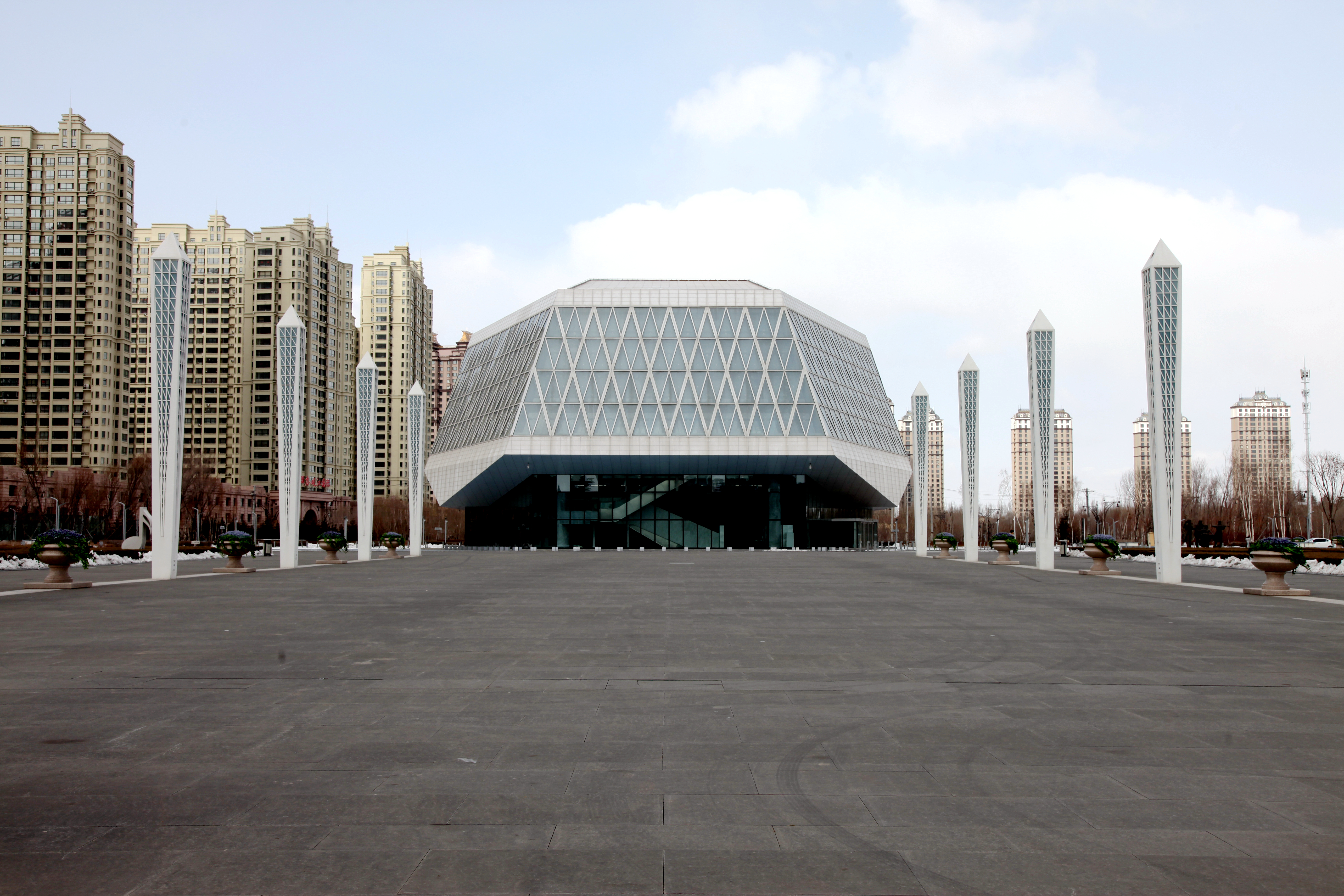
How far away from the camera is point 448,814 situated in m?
5.50

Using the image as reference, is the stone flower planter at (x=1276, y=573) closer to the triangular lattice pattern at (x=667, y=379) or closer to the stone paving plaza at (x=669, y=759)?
the stone paving plaza at (x=669, y=759)

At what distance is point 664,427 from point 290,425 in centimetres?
3319

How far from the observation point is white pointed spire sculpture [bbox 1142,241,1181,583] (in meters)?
29.7

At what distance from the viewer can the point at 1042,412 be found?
4016 cm

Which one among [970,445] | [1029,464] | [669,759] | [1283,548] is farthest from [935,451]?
[669,759]

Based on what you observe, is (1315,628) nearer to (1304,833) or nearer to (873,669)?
(873,669)

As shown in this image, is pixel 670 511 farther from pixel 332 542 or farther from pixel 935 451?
pixel 935 451

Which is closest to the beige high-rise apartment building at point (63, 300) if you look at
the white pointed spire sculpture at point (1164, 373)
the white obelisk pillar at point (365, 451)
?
the white obelisk pillar at point (365, 451)

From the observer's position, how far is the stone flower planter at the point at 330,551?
4259 centimetres

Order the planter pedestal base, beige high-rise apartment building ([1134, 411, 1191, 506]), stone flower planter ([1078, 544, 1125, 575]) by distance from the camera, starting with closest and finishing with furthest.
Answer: the planter pedestal base, stone flower planter ([1078, 544, 1125, 575]), beige high-rise apartment building ([1134, 411, 1191, 506])

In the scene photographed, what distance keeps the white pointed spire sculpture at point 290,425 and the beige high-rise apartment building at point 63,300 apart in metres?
80.0

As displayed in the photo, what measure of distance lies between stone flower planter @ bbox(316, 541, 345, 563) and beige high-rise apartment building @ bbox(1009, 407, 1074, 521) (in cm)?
10623

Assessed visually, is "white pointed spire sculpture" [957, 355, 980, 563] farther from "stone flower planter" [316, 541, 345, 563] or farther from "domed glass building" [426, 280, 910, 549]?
"stone flower planter" [316, 541, 345, 563]

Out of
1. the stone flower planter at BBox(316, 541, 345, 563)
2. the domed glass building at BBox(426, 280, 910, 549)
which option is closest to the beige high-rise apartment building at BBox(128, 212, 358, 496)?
the domed glass building at BBox(426, 280, 910, 549)
